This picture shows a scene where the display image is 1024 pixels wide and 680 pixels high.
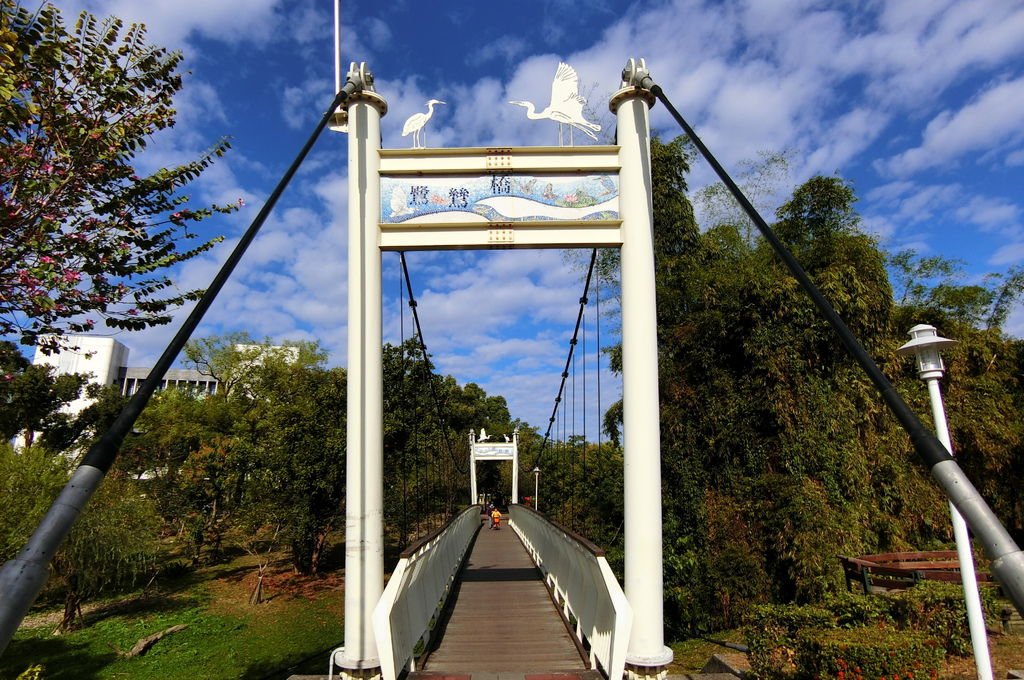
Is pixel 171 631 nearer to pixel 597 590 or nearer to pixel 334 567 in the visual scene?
pixel 334 567

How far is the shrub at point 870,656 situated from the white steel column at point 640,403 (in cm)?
139

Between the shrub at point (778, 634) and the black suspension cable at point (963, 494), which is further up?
the black suspension cable at point (963, 494)

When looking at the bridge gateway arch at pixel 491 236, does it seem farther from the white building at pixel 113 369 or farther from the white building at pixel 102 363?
the white building at pixel 102 363

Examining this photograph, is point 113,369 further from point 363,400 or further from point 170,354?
point 170,354

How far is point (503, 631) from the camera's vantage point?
537cm

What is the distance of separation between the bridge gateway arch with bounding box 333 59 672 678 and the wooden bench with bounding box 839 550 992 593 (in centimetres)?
471

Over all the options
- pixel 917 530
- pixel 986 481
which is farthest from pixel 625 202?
pixel 986 481

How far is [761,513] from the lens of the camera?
10562mm

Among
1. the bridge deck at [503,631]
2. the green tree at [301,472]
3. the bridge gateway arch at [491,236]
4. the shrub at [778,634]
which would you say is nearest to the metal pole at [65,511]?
the bridge gateway arch at [491,236]

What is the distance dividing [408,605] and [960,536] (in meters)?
3.72

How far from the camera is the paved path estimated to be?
14.0ft

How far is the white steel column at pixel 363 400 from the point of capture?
3812 millimetres

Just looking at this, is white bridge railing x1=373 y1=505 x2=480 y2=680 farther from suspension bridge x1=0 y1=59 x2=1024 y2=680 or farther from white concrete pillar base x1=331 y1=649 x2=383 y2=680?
white concrete pillar base x1=331 y1=649 x2=383 y2=680

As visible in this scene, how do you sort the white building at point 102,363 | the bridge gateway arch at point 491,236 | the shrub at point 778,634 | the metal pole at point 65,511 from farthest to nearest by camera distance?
the white building at point 102,363, the shrub at point 778,634, the bridge gateway arch at point 491,236, the metal pole at point 65,511
